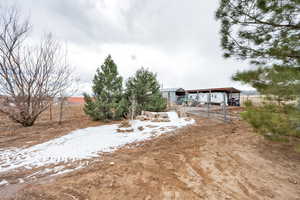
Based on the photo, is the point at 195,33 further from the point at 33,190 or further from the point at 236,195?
the point at 33,190

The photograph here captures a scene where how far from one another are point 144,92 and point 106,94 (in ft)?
8.42

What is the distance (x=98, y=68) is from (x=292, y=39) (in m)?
7.29

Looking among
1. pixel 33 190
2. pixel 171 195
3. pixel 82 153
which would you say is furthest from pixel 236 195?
pixel 82 153

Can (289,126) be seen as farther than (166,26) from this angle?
No

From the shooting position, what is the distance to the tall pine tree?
5.19ft

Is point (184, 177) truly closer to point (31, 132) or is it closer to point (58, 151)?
point (58, 151)

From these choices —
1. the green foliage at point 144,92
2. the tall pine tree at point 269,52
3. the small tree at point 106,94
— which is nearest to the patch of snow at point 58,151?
the small tree at point 106,94

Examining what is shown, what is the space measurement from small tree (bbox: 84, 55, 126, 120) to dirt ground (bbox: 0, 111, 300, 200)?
166 inches

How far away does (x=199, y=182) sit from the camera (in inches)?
67.9

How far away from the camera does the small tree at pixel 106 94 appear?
658cm

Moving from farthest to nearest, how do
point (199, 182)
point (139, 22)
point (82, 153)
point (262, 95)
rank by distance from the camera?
1. point (139, 22)
2. point (82, 153)
3. point (262, 95)
4. point (199, 182)

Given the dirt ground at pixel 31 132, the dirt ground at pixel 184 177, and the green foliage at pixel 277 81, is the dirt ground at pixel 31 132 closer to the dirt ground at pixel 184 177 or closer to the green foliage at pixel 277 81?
the dirt ground at pixel 184 177

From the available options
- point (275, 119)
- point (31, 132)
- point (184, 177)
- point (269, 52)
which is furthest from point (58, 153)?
point (269, 52)

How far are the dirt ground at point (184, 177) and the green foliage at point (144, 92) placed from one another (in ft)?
17.3
